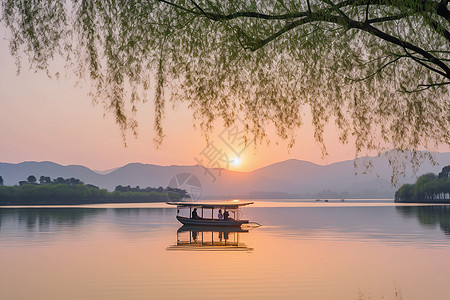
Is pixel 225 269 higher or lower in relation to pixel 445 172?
lower

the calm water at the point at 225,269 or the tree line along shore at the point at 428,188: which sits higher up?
the tree line along shore at the point at 428,188

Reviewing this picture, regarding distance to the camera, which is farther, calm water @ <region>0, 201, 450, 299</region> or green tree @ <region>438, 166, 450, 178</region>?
green tree @ <region>438, 166, 450, 178</region>

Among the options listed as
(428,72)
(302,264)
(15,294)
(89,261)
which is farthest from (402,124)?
(89,261)

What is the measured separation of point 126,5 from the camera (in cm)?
633

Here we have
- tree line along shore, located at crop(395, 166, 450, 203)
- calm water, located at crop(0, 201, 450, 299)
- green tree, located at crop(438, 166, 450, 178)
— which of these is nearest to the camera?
calm water, located at crop(0, 201, 450, 299)

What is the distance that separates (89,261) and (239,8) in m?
35.5

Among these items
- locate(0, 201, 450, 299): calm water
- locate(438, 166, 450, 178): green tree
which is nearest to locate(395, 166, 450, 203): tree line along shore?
locate(438, 166, 450, 178): green tree

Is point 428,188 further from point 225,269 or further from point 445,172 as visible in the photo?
point 225,269

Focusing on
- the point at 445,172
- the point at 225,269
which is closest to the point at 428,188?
the point at 445,172

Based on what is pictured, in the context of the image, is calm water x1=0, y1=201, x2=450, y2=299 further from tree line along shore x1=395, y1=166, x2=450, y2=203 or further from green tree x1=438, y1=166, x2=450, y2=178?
green tree x1=438, y1=166, x2=450, y2=178

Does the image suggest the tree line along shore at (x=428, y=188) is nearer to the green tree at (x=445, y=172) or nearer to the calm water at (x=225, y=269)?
the green tree at (x=445, y=172)

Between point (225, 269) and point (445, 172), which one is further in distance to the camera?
point (445, 172)

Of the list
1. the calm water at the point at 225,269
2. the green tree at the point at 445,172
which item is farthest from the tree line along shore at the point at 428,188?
the calm water at the point at 225,269

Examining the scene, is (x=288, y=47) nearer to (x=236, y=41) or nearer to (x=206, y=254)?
(x=236, y=41)
